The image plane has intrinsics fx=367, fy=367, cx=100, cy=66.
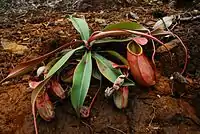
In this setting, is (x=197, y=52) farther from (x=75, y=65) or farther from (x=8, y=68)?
(x=8, y=68)

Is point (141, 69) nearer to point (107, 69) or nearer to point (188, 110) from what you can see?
point (107, 69)

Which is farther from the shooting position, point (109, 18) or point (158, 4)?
point (158, 4)

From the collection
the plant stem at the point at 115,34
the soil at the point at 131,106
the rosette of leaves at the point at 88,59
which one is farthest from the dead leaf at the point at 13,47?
the plant stem at the point at 115,34

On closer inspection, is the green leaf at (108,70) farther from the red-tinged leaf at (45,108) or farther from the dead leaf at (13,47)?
the dead leaf at (13,47)

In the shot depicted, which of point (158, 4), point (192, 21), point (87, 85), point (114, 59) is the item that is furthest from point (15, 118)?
point (158, 4)

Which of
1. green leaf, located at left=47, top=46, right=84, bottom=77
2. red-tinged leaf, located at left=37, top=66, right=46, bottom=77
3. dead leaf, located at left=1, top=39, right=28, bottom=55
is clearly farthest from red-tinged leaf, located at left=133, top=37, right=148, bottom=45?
dead leaf, located at left=1, top=39, right=28, bottom=55

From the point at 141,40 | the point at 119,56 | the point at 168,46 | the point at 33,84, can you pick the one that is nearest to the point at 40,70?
the point at 33,84
